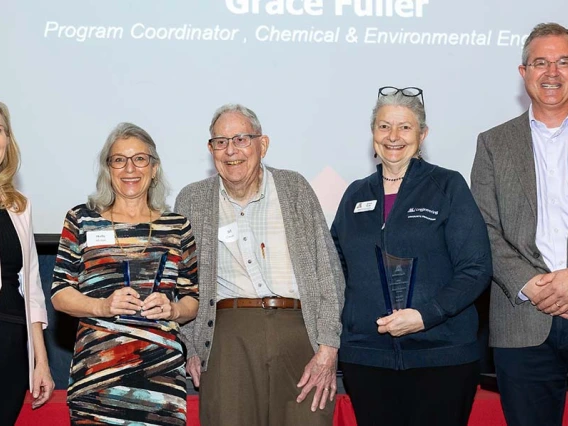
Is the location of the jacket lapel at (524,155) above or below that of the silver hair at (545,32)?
below

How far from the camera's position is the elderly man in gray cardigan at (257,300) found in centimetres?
309

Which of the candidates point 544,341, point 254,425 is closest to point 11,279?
point 254,425

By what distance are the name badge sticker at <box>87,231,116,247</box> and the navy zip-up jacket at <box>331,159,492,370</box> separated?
851 mm

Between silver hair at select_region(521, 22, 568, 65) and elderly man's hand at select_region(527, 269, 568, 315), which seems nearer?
elderly man's hand at select_region(527, 269, 568, 315)

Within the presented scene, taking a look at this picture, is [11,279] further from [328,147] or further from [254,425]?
[328,147]

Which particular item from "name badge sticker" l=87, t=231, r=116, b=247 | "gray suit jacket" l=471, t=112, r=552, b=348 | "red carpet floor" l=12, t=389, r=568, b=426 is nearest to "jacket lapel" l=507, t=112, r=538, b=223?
"gray suit jacket" l=471, t=112, r=552, b=348

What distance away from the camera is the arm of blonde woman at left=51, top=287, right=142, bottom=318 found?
2740 mm

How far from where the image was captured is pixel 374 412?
2881 millimetres

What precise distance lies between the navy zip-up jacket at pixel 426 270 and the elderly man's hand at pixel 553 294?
0.61 feet

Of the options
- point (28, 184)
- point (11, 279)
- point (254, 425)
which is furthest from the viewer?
point (28, 184)

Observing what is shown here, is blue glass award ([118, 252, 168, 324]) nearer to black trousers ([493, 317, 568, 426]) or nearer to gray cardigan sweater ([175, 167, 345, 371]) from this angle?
gray cardigan sweater ([175, 167, 345, 371])

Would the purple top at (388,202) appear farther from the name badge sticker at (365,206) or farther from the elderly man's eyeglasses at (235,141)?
the elderly man's eyeglasses at (235,141)

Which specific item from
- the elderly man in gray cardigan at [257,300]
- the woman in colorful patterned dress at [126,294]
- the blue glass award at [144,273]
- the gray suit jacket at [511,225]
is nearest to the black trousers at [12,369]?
the woman in colorful patterned dress at [126,294]

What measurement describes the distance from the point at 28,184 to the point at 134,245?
4.88ft
